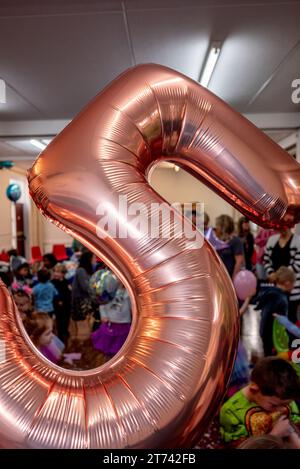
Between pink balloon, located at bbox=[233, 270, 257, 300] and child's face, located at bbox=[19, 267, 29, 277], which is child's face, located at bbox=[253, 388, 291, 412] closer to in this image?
pink balloon, located at bbox=[233, 270, 257, 300]

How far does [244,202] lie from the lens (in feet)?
1.28

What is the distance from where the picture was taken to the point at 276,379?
52.8 inches

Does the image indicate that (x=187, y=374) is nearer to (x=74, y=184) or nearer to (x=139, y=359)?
(x=139, y=359)

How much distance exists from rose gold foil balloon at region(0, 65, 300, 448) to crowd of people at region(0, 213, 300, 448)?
13 centimetres

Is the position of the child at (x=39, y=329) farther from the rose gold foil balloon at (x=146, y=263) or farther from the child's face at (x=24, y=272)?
the child's face at (x=24, y=272)

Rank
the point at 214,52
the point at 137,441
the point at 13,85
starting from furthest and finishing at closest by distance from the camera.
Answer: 1. the point at 13,85
2. the point at 214,52
3. the point at 137,441

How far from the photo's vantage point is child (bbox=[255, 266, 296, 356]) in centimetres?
242

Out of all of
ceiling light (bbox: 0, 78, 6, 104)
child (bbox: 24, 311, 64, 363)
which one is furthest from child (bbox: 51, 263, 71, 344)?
ceiling light (bbox: 0, 78, 6, 104)

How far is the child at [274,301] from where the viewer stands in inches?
95.4

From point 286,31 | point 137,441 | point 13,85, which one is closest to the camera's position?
point 137,441

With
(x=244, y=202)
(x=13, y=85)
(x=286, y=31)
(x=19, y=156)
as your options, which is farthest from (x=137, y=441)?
(x=19, y=156)

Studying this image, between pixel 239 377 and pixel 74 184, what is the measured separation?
6.71 feet

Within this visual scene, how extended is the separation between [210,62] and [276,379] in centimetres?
258

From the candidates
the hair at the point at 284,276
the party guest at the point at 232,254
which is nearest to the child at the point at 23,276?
the party guest at the point at 232,254
